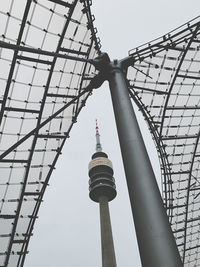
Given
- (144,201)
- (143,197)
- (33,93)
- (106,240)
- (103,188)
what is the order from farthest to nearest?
(103,188)
(106,240)
(33,93)
(143,197)
(144,201)

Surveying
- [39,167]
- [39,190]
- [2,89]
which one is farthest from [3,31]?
[39,190]

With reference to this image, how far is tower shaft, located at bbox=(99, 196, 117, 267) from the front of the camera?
41.8 m

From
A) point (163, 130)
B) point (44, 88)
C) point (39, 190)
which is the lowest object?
point (39, 190)

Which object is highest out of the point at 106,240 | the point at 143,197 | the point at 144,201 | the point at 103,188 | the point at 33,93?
the point at 103,188

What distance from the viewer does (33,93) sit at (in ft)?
70.3

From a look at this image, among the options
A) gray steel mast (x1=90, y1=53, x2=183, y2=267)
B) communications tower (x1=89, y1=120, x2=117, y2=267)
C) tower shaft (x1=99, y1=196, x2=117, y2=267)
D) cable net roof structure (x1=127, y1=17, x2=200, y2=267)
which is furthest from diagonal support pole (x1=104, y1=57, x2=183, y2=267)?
communications tower (x1=89, y1=120, x2=117, y2=267)

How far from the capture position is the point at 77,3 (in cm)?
1877

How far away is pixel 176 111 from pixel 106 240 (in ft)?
79.7

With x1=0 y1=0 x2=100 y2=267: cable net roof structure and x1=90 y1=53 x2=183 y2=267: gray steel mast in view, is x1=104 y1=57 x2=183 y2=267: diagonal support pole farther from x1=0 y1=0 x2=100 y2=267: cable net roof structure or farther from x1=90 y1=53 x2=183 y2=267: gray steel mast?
x1=0 y1=0 x2=100 y2=267: cable net roof structure

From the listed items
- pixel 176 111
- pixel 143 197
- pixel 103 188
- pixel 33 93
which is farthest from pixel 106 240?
pixel 143 197

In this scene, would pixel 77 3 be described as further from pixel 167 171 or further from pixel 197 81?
pixel 167 171

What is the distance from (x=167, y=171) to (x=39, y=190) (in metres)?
12.1

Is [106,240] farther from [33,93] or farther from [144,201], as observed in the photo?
[144,201]

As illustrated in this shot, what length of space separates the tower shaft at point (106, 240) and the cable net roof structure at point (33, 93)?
1735 centimetres
